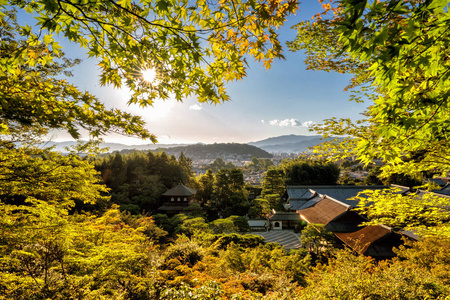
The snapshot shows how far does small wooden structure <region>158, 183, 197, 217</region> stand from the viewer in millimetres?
21906

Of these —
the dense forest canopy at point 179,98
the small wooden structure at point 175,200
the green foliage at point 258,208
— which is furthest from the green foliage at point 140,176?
the dense forest canopy at point 179,98

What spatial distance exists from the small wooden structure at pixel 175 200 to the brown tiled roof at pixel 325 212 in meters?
13.9

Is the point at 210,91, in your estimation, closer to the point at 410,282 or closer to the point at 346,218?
the point at 410,282

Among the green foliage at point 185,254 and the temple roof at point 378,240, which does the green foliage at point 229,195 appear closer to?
the temple roof at point 378,240

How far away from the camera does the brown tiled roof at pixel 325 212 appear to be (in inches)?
610

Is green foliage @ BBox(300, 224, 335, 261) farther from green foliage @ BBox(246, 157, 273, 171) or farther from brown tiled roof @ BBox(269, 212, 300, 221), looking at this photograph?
green foliage @ BBox(246, 157, 273, 171)

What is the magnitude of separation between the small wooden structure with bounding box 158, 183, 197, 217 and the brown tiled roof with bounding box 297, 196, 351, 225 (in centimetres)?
1395

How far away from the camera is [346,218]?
15.4 metres

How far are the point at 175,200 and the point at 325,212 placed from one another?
17.6 meters

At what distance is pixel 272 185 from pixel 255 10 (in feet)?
91.8

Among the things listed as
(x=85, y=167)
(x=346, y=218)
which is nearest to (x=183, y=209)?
(x=346, y=218)

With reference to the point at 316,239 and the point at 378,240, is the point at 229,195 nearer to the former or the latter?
the point at 316,239

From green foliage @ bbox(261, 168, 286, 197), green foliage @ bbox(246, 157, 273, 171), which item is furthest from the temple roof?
green foliage @ bbox(246, 157, 273, 171)

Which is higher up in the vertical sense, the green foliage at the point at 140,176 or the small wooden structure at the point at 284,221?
the green foliage at the point at 140,176
